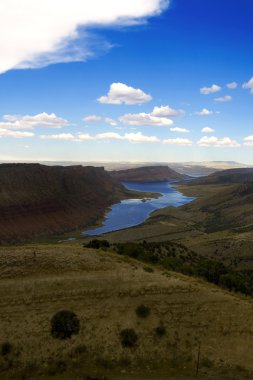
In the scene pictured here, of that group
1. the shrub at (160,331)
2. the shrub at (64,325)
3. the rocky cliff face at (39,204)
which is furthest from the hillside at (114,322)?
the rocky cliff face at (39,204)

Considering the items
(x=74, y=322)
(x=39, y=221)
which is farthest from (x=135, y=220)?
(x=74, y=322)

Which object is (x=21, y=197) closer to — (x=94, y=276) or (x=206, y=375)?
(x=94, y=276)

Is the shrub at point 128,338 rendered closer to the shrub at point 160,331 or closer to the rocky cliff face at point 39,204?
the shrub at point 160,331

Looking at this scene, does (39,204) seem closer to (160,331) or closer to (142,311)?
(142,311)

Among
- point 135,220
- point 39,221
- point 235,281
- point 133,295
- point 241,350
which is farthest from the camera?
point 135,220

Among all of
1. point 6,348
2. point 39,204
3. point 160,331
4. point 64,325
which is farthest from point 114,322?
point 39,204
